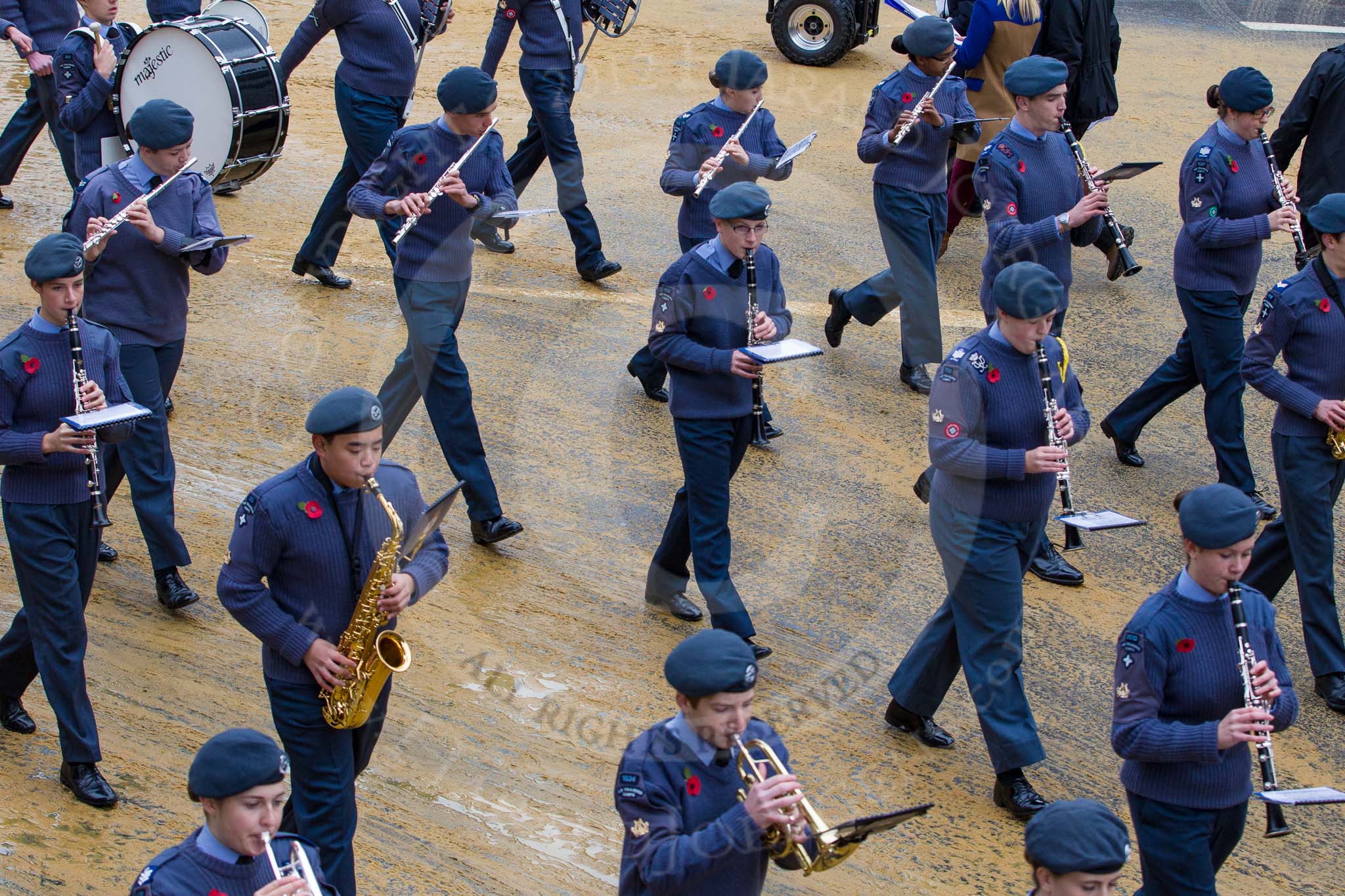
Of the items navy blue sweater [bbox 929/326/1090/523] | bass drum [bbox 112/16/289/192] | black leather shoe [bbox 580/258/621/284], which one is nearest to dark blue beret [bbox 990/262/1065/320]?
navy blue sweater [bbox 929/326/1090/523]

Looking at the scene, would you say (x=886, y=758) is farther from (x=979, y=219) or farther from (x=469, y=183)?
(x=979, y=219)

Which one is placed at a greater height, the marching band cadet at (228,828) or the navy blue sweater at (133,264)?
the navy blue sweater at (133,264)

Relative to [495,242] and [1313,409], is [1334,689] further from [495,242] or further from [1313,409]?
[495,242]

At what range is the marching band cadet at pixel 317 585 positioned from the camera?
15.0 feet

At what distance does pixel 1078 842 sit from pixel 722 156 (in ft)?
17.5

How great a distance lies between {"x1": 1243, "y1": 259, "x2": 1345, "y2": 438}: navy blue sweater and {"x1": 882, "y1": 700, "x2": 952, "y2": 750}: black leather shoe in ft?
6.93

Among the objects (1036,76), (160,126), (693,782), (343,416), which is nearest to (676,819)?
(693,782)

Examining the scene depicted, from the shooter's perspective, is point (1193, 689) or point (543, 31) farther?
point (543, 31)

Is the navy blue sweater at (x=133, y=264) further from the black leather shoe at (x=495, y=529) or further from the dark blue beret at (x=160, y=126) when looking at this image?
the black leather shoe at (x=495, y=529)

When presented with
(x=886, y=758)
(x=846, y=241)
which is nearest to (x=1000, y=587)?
(x=886, y=758)

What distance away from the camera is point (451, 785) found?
5715 millimetres

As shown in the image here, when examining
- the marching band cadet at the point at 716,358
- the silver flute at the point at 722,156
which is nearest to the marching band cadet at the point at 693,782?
the marching band cadet at the point at 716,358

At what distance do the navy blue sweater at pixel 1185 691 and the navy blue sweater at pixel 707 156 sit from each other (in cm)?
445

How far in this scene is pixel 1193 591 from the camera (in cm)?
460
